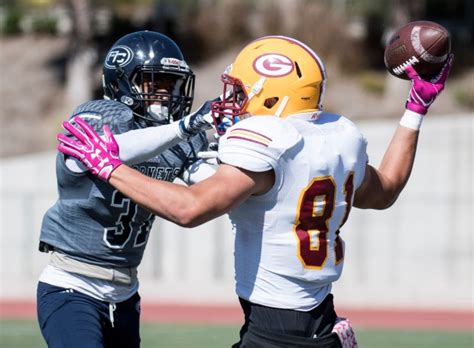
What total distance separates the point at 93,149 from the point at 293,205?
716mm

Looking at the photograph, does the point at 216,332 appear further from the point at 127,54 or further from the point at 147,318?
→ the point at 127,54

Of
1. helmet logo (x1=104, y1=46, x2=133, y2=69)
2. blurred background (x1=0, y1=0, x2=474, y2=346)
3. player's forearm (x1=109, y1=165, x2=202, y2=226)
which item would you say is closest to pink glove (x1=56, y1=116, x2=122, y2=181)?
player's forearm (x1=109, y1=165, x2=202, y2=226)

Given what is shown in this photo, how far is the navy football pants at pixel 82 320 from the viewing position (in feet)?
12.0

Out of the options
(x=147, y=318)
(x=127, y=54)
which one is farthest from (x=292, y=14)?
(x=127, y=54)

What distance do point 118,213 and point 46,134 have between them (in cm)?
1475

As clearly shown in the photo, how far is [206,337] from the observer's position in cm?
865

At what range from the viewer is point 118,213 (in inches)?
151

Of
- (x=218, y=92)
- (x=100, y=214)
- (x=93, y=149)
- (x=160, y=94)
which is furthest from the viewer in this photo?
(x=218, y=92)

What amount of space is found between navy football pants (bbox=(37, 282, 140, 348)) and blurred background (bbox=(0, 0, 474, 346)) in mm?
6980

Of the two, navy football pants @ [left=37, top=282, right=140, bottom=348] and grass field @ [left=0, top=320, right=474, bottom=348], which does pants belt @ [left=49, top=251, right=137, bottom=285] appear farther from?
grass field @ [left=0, top=320, right=474, bottom=348]

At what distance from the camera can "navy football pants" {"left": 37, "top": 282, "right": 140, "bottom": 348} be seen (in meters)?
3.66

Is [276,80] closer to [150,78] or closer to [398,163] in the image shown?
[398,163]

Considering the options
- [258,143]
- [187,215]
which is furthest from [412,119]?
[187,215]

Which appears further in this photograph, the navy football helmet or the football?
the navy football helmet
